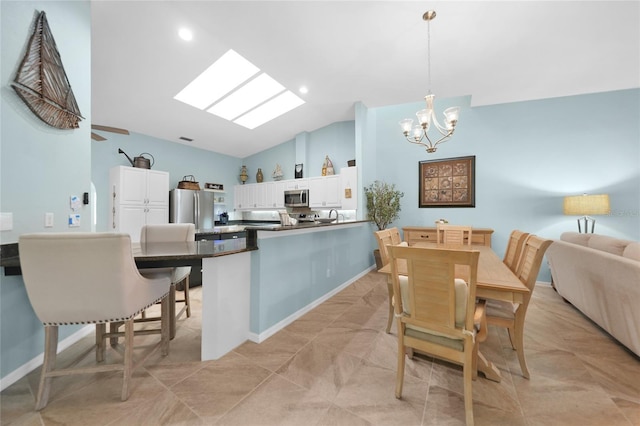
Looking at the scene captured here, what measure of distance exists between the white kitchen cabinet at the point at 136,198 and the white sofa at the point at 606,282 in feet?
20.2

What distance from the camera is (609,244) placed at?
7.67ft

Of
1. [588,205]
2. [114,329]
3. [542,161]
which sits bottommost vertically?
[114,329]

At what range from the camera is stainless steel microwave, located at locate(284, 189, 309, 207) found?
5.23m

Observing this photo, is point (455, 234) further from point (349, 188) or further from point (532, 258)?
point (349, 188)

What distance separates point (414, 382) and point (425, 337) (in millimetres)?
496

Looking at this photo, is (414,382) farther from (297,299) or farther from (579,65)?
(579,65)

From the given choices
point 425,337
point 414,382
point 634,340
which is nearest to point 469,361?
point 425,337

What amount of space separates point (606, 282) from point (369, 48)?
3400mm

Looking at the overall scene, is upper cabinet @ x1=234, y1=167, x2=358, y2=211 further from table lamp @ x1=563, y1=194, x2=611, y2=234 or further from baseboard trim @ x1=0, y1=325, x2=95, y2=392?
baseboard trim @ x1=0, y1=325, x2=95, y2=392

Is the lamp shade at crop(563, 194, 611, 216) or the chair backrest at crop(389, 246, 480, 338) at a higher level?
the lamp shade at crop(563, 194, 611, 216)

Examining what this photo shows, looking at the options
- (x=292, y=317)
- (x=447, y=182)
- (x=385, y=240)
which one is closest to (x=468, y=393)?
(x=385, y=240)

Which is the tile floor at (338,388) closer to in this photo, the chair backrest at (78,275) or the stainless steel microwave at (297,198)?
the chair backrest at (78,275)

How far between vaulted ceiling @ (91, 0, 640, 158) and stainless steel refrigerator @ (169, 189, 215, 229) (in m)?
1.53

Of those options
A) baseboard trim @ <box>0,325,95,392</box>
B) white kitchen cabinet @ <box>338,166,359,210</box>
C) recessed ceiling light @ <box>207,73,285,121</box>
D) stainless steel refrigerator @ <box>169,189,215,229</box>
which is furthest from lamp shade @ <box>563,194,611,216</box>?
stainless steel refrigerator @ <box>169,189,215,229</box>
